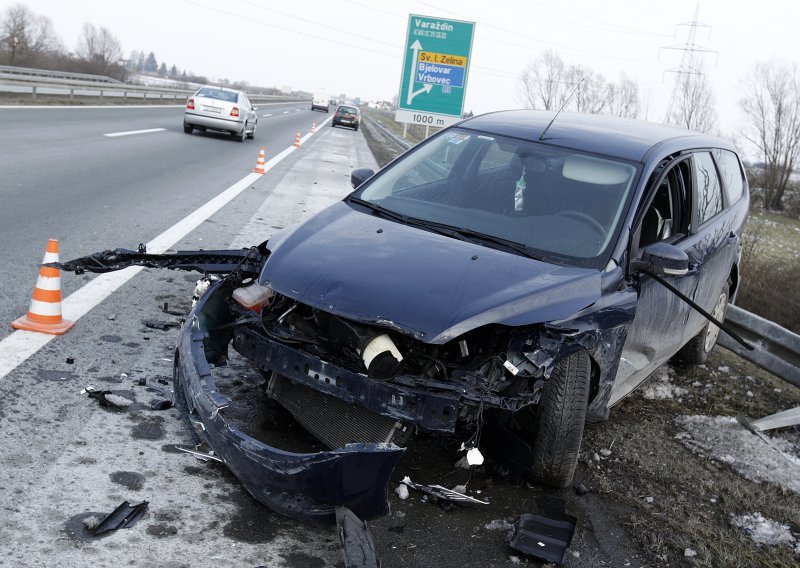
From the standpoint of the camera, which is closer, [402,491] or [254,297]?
[402,491]

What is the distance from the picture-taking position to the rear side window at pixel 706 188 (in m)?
5.74

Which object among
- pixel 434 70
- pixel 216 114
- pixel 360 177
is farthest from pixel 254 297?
pixel 216 114

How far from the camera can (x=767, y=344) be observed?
23.1 feet

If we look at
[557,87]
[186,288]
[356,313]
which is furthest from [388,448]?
[557,87]

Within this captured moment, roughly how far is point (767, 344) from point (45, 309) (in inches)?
220

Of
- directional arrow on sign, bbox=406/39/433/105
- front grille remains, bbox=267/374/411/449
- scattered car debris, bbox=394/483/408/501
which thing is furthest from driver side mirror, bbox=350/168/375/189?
directional arrow on sign, bbox=406/39/433/105

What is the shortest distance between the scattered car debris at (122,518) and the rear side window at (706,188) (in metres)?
4.07

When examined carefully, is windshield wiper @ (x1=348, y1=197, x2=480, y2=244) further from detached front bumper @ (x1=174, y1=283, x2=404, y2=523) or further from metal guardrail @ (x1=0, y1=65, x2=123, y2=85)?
metal guardrail @ (x1=0, y1=65, x2=123, y2=85)

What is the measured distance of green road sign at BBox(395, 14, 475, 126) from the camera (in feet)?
76.9

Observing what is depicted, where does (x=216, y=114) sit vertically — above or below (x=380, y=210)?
below

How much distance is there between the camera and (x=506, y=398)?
369 cm

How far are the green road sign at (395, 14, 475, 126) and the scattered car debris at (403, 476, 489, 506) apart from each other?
19.8 m

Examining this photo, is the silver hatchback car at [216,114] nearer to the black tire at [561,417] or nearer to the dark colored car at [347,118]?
the black tire at [561,417]

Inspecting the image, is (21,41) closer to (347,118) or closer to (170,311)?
(347,118)
